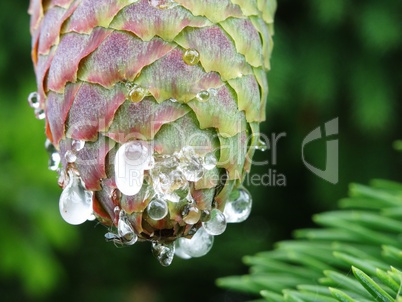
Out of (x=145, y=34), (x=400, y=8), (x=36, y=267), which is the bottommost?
(x=36, y=267)

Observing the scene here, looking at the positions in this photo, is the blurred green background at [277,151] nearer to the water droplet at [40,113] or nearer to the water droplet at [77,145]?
the water droplet at [40,113]

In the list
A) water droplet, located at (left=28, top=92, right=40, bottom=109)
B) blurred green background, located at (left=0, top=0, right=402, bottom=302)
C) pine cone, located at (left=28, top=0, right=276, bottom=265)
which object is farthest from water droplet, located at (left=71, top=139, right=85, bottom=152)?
blurred green background, located at (left=0, top=0, right=402, bottom=302)

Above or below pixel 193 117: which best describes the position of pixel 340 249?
below

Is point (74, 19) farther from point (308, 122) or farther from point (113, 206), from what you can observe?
point (308, 122)

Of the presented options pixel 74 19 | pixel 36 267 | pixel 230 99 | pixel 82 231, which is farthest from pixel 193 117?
pixel 82 231
